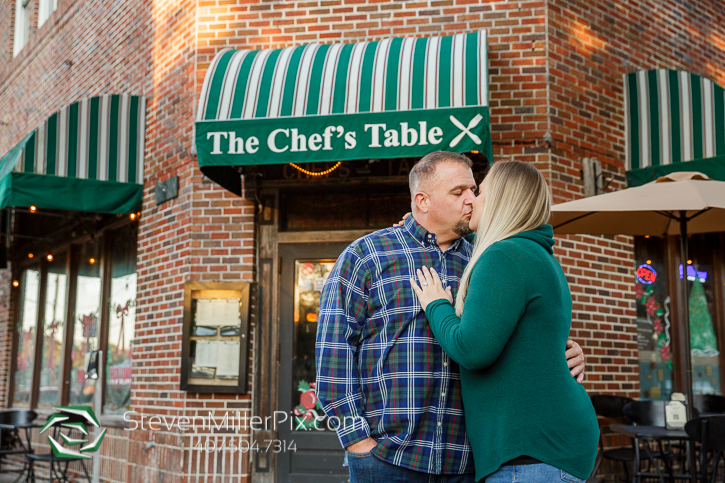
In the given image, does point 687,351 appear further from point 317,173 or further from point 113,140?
point 113,140

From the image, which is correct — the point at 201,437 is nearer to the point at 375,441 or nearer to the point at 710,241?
the point at 375,441

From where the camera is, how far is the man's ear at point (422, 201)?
267cm

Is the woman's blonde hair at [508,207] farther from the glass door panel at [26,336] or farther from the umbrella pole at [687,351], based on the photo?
the glass door panel at [26,336]

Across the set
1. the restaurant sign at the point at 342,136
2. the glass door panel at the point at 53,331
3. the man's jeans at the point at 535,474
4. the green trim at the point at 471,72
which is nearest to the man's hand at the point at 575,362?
the man's jeans at the point at 535,474

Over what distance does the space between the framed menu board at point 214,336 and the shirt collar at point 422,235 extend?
436 cm

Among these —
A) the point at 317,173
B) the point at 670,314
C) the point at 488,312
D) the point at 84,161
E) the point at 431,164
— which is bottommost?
the point at 488,312

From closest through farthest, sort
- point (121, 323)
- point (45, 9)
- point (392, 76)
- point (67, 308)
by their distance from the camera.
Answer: point (392, 76) < point (121, 323) < point (67, 308) < point (45, 9)

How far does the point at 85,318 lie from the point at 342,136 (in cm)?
541

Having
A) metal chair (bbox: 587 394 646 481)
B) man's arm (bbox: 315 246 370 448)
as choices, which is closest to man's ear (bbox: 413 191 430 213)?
man's arm (bbox: 315 246 370 448)

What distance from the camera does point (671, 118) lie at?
7316 mm

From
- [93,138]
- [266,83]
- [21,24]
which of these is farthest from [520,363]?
[21,24]

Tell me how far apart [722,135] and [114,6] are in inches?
285

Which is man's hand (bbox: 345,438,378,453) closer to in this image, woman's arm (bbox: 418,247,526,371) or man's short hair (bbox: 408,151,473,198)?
woman's arm (bbox: 418,247,526,371)

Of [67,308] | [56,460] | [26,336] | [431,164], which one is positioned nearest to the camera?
[431,164]
